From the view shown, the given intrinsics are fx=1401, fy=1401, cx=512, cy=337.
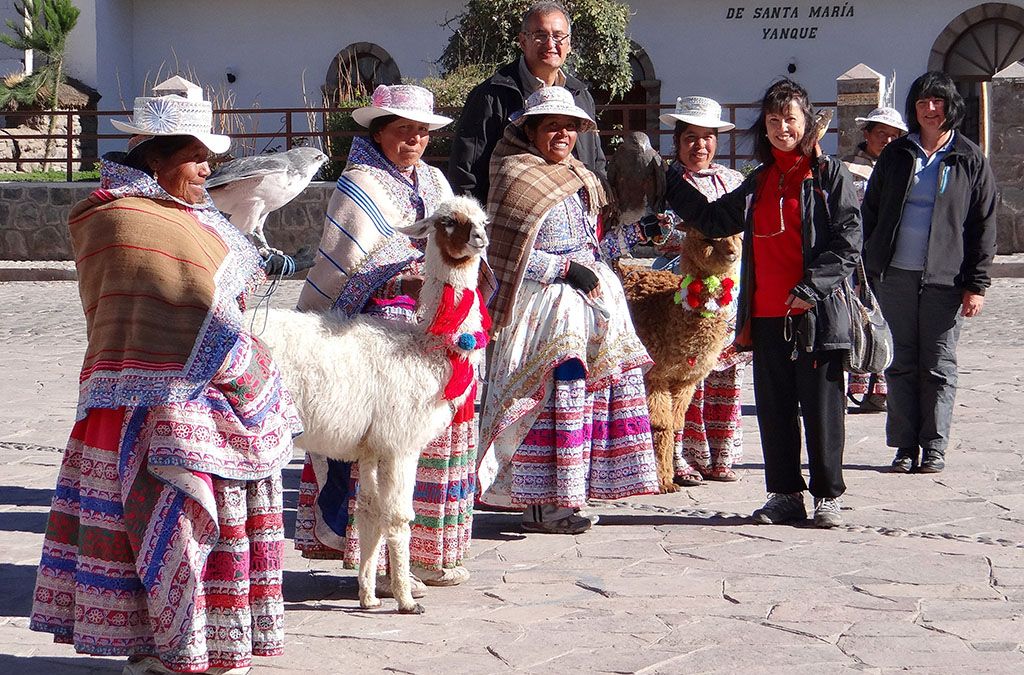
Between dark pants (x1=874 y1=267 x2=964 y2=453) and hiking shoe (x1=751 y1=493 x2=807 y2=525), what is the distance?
1.48 m

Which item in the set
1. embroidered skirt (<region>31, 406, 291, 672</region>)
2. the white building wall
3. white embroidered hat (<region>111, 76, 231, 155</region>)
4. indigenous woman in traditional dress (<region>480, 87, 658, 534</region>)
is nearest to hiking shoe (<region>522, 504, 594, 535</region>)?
indigenous woman in traditional dress (<region>480, 87, 658, 534</region>)

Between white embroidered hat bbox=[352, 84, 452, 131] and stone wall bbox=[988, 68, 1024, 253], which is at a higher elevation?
stone wall bbox=[988, 68, 1024, 253]

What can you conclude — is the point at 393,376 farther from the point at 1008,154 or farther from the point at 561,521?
the point at 1008,154

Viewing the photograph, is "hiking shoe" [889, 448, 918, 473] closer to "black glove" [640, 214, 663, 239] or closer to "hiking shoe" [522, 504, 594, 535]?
"black glove" [640, 214, 663, 239]

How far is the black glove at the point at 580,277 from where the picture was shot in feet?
20.1

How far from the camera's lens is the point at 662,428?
707 centimetres

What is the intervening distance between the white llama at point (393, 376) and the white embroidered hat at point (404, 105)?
18.2 inches

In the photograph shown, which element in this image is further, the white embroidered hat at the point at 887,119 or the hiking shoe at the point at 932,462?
the white embroidered hat at the point at 887,119

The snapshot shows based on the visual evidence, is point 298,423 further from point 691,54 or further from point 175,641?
point 691,54

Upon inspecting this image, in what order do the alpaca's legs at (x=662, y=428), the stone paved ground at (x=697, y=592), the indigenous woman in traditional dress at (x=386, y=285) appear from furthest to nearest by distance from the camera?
the alpaca's legs at (x=662, y=428) → the indigenous woman in traditional dress at (x=386, y=285) → the stone paved ground at (x=697, y=592)

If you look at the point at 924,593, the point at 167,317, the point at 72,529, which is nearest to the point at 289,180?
the point at 167,317

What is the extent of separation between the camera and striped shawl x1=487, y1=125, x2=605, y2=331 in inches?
236

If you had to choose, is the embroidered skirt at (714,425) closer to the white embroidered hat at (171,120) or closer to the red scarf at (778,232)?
the red scarf at (778,232)

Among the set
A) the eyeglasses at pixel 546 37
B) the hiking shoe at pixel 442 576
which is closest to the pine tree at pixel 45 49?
the eyeglasses at pixel 546 37
